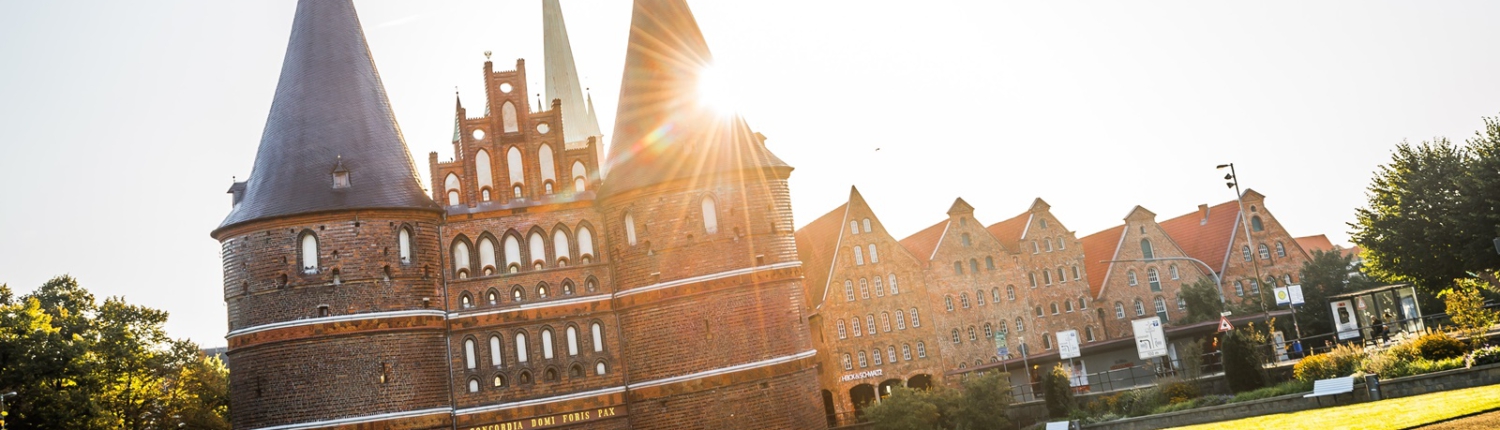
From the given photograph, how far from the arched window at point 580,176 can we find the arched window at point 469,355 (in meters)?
5.22

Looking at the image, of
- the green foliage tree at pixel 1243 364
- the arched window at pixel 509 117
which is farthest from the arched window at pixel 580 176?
the green foliage tree at pixel 1243 364

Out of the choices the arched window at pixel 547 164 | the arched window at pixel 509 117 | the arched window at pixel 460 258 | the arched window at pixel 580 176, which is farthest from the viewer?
the arched window at pixel 580 176

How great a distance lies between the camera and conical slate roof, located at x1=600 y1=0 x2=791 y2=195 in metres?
31.4

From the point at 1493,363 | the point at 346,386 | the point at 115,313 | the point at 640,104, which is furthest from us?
the point at 115,313

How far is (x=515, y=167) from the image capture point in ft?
103

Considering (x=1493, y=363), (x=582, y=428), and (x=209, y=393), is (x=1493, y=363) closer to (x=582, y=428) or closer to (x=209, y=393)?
(x=582, y=428)

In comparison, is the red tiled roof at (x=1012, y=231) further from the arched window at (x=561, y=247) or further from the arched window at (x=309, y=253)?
the arched window at (x=309, y=253)

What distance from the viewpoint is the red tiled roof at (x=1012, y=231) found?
57.6m

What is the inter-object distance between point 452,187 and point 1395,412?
23072 millimetres

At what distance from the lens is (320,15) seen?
31.3 meters

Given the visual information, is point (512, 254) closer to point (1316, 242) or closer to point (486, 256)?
point (486, 256)

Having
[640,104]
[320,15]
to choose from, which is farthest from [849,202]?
[320,15]

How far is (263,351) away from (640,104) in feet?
39.2

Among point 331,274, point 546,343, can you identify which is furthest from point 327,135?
point 546,343
